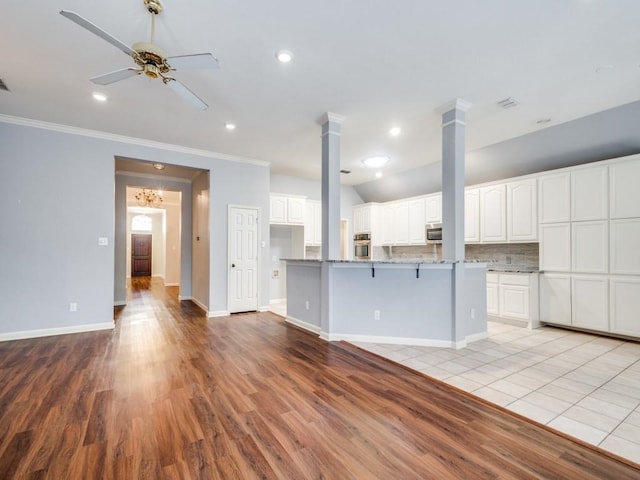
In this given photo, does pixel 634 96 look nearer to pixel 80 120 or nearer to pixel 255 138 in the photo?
pixel 255 138

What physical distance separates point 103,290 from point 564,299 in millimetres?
7123

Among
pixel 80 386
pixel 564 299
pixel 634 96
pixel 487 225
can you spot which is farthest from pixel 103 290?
pixel 634 96

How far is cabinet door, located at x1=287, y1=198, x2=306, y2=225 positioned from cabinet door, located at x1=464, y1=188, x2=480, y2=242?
3.51 m

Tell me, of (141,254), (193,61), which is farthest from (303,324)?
(141,254)

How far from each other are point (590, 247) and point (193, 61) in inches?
217

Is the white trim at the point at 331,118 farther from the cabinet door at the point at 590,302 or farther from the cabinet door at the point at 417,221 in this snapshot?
the cabinet door at the point at 590,302

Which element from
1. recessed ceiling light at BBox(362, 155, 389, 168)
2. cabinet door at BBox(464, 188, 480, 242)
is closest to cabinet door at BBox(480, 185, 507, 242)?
cabinet door at BBox(464, 188, 480, 242)

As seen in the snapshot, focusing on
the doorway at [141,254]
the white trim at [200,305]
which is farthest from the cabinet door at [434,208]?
the doorway at [141,254]

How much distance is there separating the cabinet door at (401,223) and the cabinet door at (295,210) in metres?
2.34

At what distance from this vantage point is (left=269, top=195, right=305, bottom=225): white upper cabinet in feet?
21.9

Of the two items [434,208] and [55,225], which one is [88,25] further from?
[434,208]

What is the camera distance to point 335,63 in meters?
2.93

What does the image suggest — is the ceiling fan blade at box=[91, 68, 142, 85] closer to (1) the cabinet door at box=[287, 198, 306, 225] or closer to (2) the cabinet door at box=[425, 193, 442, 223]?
(1) the cabinet door at box=[287, 198, 306, 225]

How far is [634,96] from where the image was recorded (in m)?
3.51
